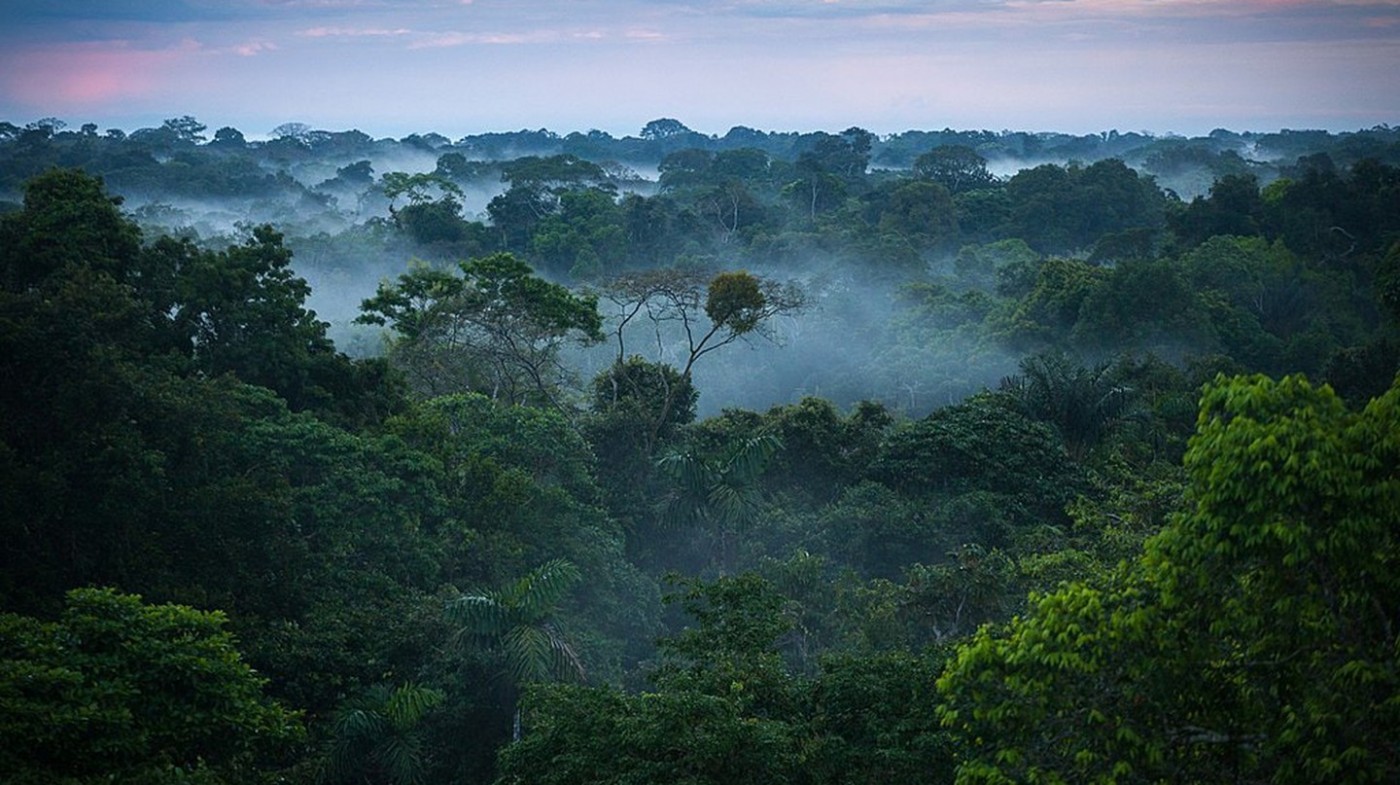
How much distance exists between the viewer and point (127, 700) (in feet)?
28.1

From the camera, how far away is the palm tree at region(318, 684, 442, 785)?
451 inches

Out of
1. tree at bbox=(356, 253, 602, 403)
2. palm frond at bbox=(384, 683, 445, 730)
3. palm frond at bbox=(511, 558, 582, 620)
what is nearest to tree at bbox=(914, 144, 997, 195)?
tree at bbox=(356, 253, 602, 403)

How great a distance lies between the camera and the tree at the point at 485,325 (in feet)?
74.8

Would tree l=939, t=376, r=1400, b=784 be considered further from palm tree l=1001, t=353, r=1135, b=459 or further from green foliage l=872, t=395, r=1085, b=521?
palm tree l=1001, t=353, r=1135, b=459

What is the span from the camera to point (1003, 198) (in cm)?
5862

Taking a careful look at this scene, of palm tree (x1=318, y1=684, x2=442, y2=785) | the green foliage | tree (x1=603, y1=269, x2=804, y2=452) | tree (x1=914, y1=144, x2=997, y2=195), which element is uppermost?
tree (x1=914, y1=144, x2=997, y2=195)

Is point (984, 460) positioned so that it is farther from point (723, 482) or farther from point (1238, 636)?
point (1238, 636)

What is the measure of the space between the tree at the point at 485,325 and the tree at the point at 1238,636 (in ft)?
56.3

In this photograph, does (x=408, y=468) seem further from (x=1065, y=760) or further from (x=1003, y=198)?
Answer: (x=1003, y=198)

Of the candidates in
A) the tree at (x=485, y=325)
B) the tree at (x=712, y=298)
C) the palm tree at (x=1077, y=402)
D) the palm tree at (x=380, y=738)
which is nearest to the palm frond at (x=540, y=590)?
the palm tree at (x=380, y=738)

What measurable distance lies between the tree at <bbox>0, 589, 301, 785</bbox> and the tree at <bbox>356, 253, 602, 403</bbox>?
13.7 meters

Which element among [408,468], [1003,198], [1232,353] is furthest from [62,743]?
[1003,198]

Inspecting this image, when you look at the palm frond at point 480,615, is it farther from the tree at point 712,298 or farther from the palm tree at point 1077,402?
the palm tree at point 1077,402

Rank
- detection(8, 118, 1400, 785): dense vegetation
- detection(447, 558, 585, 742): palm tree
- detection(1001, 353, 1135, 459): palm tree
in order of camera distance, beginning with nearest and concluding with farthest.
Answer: detection(8, 118, 1400, 785): dense vegetation < detection(447, 558, 585, 742): palm tree < detection(1001, 353, 1135, 459): palm tree
